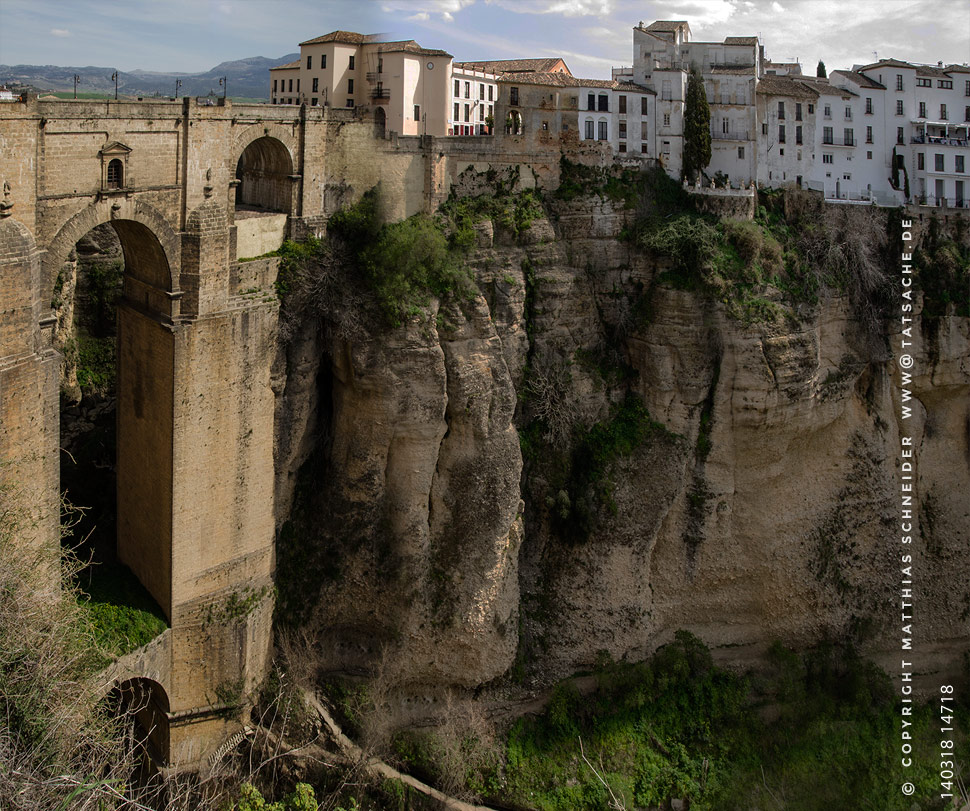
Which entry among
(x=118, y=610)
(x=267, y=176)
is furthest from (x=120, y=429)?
(x=267, y=176)

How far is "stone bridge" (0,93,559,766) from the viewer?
2102cm

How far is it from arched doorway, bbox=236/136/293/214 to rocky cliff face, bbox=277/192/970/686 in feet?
11.2

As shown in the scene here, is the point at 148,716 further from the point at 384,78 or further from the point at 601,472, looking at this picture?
the point at 384,78

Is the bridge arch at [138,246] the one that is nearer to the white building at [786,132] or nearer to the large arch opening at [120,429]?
the large arch opening at [120,429]

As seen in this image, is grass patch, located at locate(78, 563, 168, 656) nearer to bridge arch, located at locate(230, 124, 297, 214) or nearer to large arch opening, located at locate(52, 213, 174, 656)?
large arch opening, located at locate(52, 213, 174, 656)

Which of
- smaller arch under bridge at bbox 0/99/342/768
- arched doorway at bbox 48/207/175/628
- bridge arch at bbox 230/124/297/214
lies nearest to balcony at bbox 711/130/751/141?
smaller arch under bridge at bbox 0/99/342/768

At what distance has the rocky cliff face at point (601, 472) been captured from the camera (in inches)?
1049

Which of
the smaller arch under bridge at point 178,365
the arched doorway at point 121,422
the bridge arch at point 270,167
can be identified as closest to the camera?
the smaller arch under bridge at point 178,365

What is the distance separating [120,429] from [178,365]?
328 centimetres

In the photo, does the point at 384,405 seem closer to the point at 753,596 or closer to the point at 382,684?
the point at 382,684

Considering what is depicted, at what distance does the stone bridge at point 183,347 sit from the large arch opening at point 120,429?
8 centimetres

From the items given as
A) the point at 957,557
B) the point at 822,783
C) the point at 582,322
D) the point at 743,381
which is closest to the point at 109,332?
the point at 582,322

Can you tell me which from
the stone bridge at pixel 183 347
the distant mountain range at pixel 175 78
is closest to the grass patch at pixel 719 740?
the stone bridge at pixel 183 347

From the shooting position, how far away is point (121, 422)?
1002 inches
